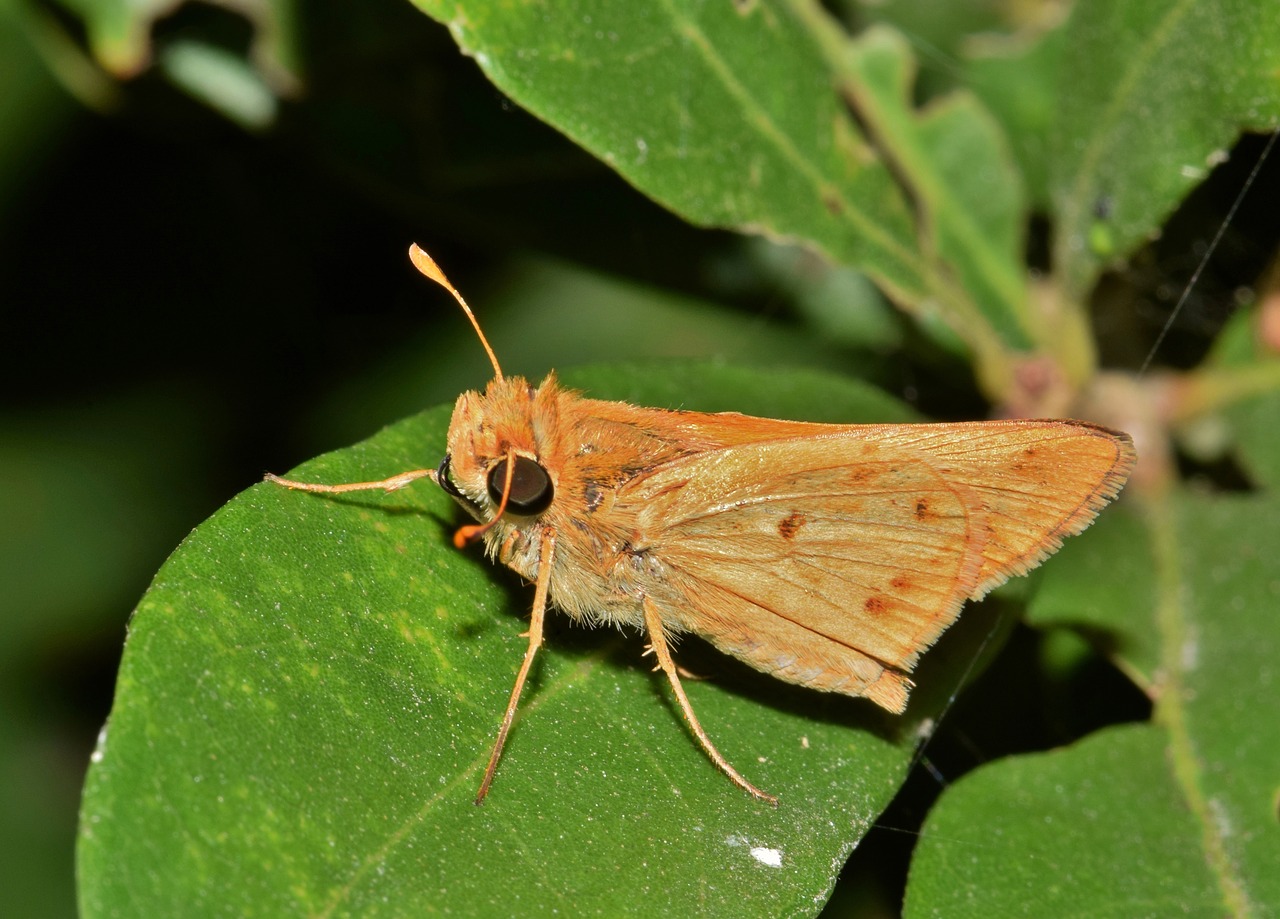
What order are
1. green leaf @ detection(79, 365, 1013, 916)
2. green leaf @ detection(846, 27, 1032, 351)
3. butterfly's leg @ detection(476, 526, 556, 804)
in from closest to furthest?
green leaf @ detection(79, 365, 1013, 916) → butterfly's leg @ detection(476, 526, 556, 804) → green leaf @ detection(846, 27, 1032, 351)

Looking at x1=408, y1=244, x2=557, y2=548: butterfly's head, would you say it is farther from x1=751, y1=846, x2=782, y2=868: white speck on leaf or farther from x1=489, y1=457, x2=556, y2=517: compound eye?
x1=751, y1=846, x2=782, y2=868: white speck on leaf

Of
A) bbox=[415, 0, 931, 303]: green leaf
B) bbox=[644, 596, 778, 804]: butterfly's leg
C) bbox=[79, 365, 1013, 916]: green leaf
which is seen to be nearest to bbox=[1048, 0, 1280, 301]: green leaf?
bbox=[415, 0, 931, 303]: green leaf

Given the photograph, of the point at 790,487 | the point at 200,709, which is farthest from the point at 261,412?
the point at 200,709

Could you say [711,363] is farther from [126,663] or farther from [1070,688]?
[126,663]

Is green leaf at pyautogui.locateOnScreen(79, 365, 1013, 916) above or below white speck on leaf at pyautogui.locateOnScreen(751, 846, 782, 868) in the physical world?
above

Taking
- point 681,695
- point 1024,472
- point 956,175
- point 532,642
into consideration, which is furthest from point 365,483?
point 956,175

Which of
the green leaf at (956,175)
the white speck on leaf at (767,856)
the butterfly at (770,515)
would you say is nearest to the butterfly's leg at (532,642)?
the butterfly at (770,515)

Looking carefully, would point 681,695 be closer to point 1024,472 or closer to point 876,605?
point 876,605
